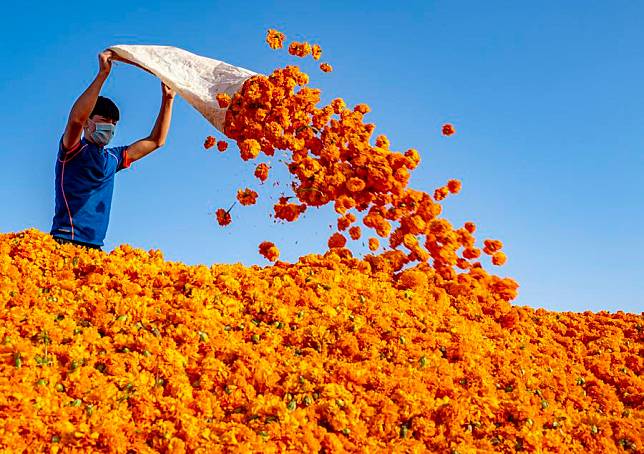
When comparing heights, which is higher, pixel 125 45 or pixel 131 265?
pixel 125 45

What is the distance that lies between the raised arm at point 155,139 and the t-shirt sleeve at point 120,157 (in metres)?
0.05

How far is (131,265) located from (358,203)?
2.70 m

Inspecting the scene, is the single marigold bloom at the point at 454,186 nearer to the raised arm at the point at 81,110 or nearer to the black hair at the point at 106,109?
the black hair at the point at 106,109

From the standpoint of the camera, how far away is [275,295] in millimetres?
6043

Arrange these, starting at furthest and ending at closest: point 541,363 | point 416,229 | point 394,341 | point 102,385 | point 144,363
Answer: point 416,229
point 541,363
point 394,341
point 144,363
point 102,385

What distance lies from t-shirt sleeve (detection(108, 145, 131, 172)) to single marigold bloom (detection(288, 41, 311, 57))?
2417 mm

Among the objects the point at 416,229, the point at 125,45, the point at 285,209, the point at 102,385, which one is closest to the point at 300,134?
the point at 285,209

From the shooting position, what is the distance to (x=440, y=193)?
25.4 feet

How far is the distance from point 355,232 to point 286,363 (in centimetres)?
273

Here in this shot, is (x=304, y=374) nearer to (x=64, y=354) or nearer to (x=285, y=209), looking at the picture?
(x=64, y=354)

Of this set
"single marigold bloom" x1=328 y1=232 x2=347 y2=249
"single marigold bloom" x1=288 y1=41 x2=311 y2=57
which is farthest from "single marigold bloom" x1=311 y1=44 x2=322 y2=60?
"single marigold bloom" x1=328 y1=232 x2=347 y2=249

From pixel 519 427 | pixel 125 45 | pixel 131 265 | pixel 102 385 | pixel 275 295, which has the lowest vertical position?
pixel 519 427

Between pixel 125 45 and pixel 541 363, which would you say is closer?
pixel 541 363

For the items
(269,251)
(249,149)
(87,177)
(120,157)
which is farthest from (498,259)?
(87,177)
